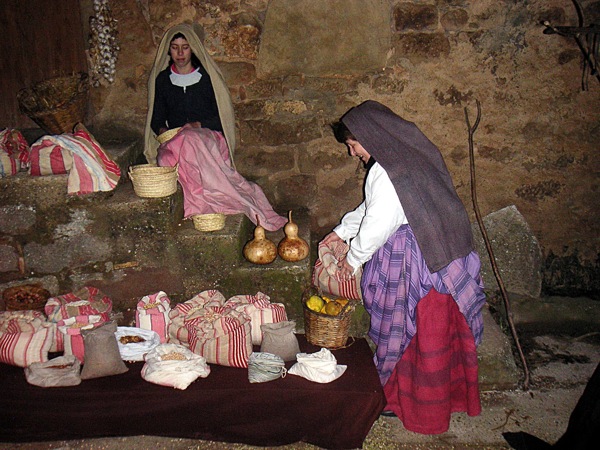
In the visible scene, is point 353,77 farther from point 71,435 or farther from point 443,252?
point 71,435

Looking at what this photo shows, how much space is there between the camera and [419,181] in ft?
9.87

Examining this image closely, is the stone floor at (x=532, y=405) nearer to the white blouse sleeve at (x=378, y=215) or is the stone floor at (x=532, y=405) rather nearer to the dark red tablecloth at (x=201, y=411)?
the dark red tablecloth at (x=201, y=411)

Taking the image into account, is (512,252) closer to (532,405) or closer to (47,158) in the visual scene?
(532,405)

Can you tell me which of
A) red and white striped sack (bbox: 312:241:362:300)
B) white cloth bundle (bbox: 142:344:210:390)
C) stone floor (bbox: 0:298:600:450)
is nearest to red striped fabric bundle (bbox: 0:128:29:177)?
white cloth bundle (bbox: 142:344:210:390)

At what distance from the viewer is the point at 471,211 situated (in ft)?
15.7

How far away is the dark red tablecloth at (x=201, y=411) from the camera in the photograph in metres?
3.10

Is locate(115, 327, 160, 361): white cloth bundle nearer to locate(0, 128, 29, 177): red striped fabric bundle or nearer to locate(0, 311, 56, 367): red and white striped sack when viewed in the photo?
locate(0, 311, 56, 367): red and white striped sack

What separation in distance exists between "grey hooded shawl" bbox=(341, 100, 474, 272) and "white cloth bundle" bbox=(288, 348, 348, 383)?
84cm

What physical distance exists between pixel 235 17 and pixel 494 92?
7.53 ft

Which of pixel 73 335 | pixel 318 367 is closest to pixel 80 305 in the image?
pixel 73 335

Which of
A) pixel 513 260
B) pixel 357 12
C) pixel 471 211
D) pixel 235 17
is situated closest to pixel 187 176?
pixel 235 17

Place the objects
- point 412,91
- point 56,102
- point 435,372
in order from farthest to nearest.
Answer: point 412,91 → point 56,102 → point 435,372

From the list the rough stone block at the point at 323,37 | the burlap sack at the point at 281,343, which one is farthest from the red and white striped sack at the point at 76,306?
the rough stone block at the point at 323,37

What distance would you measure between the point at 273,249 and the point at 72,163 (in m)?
1.58
